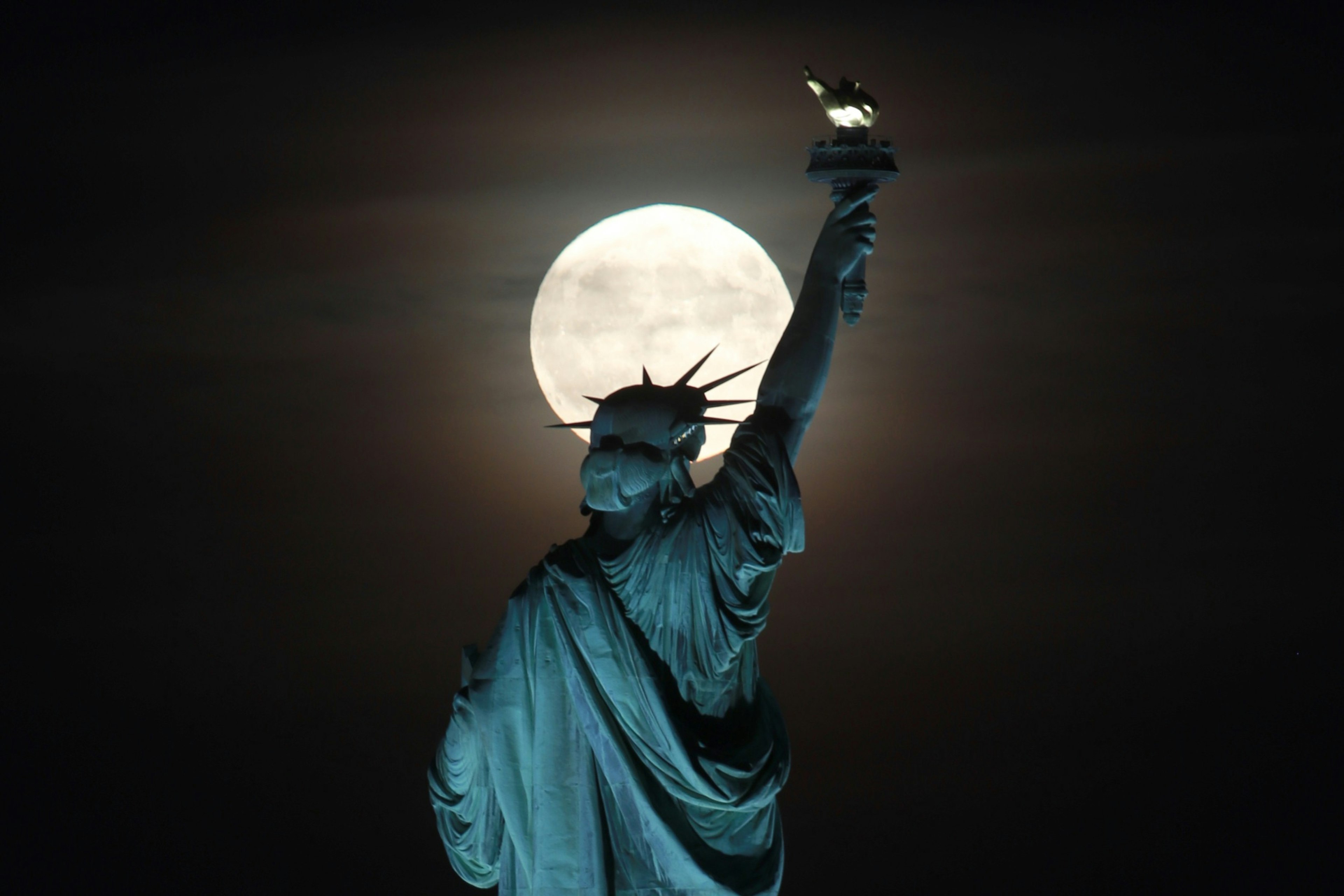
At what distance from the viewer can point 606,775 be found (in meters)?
10.3

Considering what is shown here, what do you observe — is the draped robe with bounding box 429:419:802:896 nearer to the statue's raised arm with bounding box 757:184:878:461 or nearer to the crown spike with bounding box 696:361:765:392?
the statue's raised arm with bounding box 757:184:878:461

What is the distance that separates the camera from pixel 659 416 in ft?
33.7

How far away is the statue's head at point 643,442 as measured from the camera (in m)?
10.2

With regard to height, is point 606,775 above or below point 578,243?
below

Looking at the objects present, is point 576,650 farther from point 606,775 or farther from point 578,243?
point 578,243

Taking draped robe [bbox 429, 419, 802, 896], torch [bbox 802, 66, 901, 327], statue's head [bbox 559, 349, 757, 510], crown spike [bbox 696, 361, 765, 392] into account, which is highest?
torch [bbox 802, 66, 901, 327]

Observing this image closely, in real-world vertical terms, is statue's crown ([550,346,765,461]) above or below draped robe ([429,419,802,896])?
above

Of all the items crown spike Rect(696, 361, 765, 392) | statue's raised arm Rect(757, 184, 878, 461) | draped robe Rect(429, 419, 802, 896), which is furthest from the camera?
crown spike Rect(696, 361, 765, 392)

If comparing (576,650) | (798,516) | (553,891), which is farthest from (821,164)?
(553,891)

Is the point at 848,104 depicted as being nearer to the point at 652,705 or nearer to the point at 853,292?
the point at 853,292

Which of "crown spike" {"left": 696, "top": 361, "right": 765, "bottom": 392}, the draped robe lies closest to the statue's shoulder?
the draped robe

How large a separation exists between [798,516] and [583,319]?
4.02 feet

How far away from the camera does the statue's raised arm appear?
34.1 feet

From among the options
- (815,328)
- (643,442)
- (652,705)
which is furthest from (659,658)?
(815,328)
